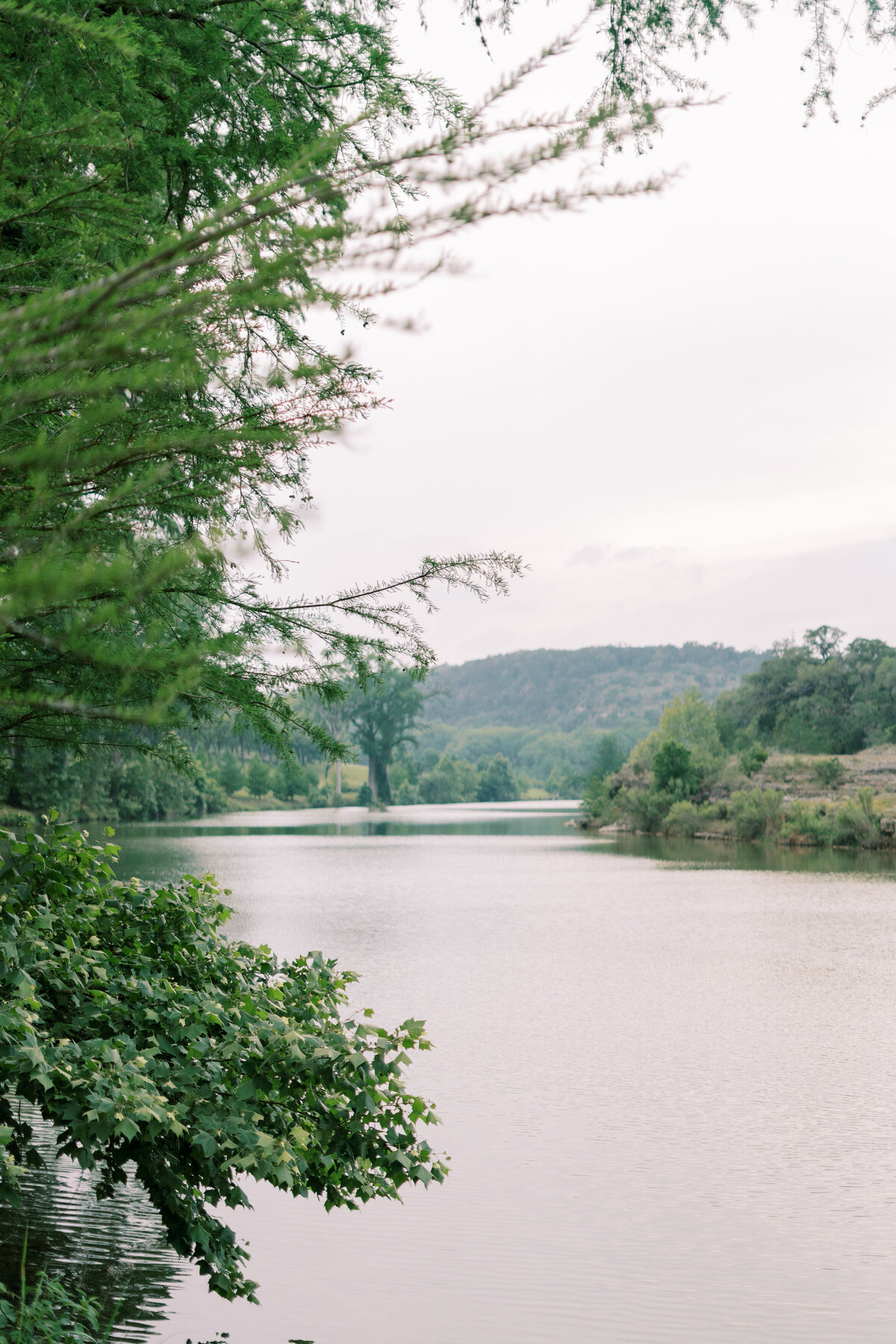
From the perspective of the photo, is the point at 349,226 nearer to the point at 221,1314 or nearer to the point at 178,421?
the point at 178,421

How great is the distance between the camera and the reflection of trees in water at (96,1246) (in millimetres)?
3914

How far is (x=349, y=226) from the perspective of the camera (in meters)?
1.54

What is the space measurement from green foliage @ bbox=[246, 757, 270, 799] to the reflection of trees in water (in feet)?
233

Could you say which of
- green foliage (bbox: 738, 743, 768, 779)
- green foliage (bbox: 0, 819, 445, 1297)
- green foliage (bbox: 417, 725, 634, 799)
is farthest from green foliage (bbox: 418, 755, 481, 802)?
green foliage (bbox: 0, 819, 445, 1297)

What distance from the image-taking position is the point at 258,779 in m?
76.2

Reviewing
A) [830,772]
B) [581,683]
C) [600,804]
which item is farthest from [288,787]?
[581,683]

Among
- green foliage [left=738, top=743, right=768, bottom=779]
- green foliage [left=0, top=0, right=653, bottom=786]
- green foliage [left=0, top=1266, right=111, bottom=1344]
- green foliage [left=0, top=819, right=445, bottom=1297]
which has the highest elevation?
green foliage [left=0, top=0, right=653, bottom=786]

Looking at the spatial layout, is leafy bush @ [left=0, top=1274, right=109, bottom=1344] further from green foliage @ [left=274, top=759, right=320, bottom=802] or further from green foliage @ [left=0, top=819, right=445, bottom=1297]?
green foliage @ [left=274, top=759, right=320, bottom=802]

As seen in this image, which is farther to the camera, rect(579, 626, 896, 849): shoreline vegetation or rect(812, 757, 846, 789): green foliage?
rect(812, 757, 846, 789): green foliage

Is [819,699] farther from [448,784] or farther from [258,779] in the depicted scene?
[448,784]

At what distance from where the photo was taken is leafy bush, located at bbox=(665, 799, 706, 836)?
40.2m

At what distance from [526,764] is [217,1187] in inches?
5208

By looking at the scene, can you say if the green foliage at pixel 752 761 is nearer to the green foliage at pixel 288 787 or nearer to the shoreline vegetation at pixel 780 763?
the shoreline vegetation at pixel 780 763

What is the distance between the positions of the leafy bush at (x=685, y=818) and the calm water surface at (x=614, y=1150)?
23.8m
